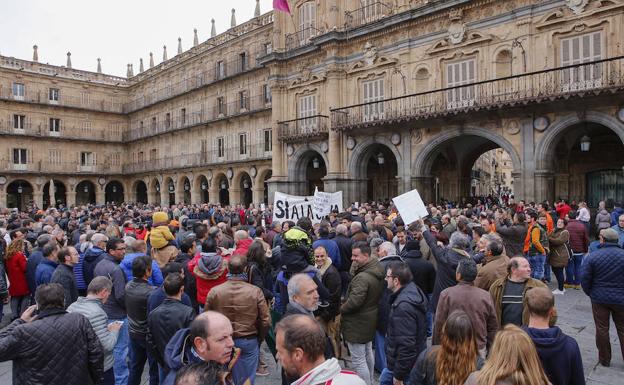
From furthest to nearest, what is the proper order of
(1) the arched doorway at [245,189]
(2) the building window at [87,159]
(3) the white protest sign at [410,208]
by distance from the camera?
(2) the building window at [87,159] → (1) the arched doorway at [245,189] → (3) the white protest sign at [410,208]

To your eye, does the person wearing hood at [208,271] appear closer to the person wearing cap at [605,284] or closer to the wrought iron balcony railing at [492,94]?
the person wearing cap at [605,284]

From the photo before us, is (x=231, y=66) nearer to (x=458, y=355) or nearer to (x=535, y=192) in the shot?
(x=535, y=192)

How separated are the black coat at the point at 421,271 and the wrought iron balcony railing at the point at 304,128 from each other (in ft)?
54.1

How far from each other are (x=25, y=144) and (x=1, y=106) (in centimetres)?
358

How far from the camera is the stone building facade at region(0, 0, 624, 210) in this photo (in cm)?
1572

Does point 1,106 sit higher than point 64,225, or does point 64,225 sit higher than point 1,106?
point 1,106

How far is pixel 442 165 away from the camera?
23.5 m

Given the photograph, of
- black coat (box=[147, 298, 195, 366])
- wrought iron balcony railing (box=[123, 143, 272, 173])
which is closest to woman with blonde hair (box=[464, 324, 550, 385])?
black coat (box=[147, 298, 195, 366])

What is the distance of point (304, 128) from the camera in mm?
23609

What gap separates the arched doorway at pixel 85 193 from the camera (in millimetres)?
43531

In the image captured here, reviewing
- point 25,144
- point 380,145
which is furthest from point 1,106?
point 380,145

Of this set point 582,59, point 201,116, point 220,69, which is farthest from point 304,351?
point 201,116

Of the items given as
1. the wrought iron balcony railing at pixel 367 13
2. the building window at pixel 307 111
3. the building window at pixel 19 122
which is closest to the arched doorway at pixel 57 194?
the building window at pixel 19 122

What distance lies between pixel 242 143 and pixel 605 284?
92.5 ft
